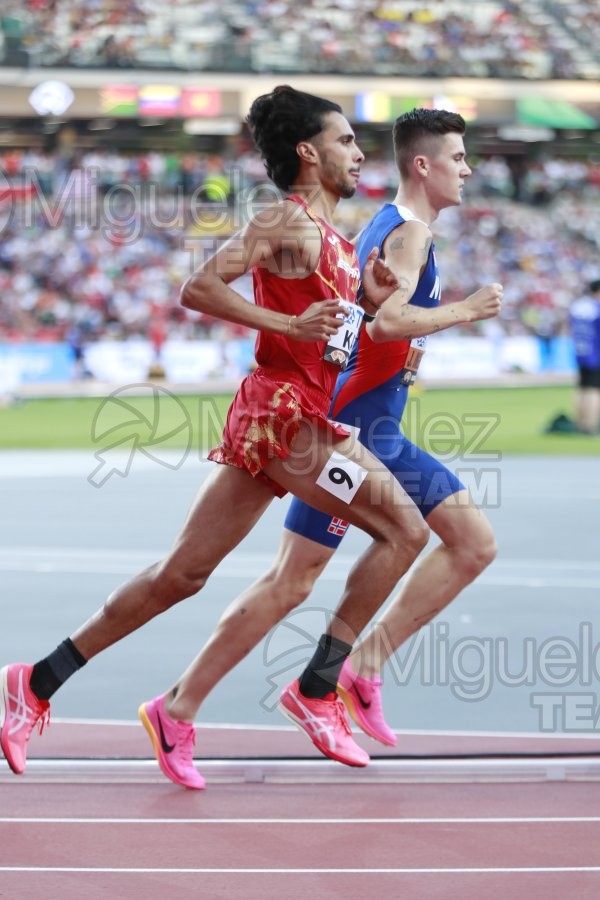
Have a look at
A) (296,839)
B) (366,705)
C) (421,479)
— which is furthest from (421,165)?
(296,839)

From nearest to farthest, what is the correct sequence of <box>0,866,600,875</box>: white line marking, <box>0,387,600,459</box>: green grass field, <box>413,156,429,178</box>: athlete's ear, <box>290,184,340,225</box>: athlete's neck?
1. <box>0,866,600,875</box>: white line marking
2. <box>290,184,340,225</box>: athlete's neck
3. <box>413,156,429,178</box>: athlete's ear
4. <box>0,387,600,459</box>: green grass field

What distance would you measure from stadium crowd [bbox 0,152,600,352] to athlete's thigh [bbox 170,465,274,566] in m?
25.6

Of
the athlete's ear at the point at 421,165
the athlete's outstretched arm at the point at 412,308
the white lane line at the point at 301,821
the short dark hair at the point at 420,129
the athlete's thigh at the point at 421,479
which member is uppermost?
the short dark hair at the point at 420,129

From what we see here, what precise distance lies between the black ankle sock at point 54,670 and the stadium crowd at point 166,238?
25393 mm

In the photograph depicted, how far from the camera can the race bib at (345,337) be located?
459 cm

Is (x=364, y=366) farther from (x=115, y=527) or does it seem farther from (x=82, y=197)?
(x=82, y=197)

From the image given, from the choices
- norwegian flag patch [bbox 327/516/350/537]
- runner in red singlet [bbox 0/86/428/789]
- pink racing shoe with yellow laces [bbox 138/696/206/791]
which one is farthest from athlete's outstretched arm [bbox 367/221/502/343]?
pink racing shoe with yellow laces [bbox 138/696/206/791]

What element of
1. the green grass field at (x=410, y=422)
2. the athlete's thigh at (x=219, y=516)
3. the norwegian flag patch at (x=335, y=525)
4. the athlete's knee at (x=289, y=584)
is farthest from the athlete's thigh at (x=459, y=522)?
the green grass field at (x=410, y=422)

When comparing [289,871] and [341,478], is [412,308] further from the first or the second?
[289,871]

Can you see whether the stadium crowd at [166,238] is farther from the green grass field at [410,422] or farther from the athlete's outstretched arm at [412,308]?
the athlete's outstretched arm at [412,308]

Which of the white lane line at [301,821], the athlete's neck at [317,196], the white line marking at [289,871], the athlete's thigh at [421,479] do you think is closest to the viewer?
the white line marking at [289,871]

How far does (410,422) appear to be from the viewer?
18.5 m

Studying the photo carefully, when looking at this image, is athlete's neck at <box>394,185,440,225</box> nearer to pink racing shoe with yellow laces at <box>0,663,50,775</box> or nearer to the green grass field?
pink racing shoe with yellow laces at <box>0,663,50,775</box>

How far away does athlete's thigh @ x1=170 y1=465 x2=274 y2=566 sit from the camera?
4.59 metres
